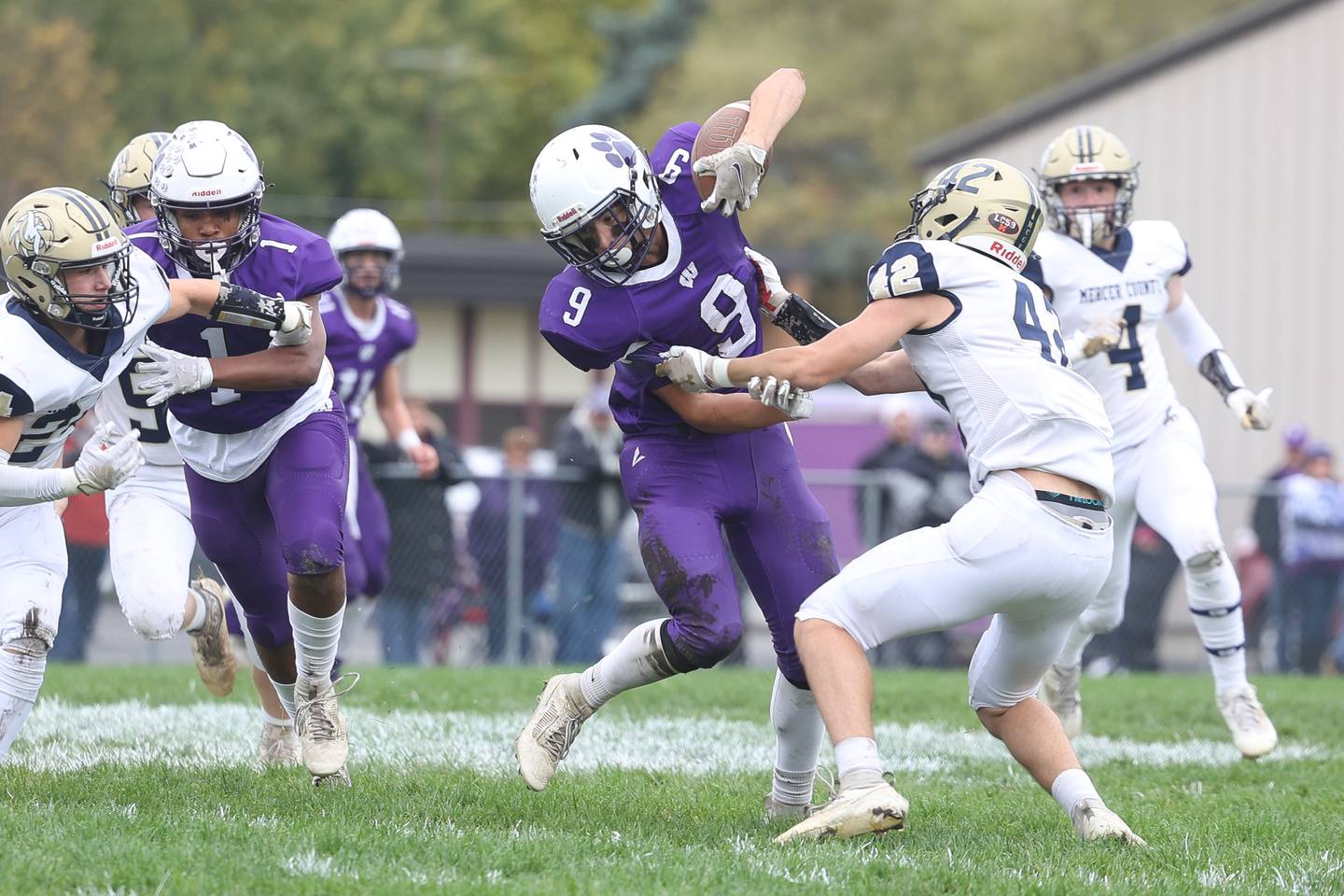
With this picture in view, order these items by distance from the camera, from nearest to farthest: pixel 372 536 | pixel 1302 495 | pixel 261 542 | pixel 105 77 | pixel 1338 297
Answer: pixel 261 542 → pixel 372 536 → pixel 1302 495 → pixel 1338 297 → pixel 105 77

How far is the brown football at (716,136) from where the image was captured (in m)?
5.10

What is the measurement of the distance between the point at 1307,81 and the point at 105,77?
56.0 ft

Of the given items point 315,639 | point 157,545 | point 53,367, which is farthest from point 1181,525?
point 53,367

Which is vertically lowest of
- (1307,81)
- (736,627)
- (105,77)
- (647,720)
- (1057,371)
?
(647,720)

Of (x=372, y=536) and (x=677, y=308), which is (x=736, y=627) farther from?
(x=372, y=536)

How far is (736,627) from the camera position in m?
4.96

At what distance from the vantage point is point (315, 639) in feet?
17.8

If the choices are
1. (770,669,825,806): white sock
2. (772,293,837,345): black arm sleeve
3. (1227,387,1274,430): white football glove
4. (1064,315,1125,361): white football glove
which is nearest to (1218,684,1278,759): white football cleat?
(1227,387,1274,430): white football glove

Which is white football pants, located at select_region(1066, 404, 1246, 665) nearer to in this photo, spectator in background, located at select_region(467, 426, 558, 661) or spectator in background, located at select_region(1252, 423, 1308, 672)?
spectator in background, located at select_region(467, 426, 558, 661)

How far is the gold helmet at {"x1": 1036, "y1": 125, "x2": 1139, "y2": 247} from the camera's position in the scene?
704cm

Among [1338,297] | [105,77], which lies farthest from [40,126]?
[1338,297]

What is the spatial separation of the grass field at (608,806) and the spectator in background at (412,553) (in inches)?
94.3

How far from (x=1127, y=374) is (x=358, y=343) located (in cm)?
348

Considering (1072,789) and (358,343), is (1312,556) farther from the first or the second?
(1072,789)
